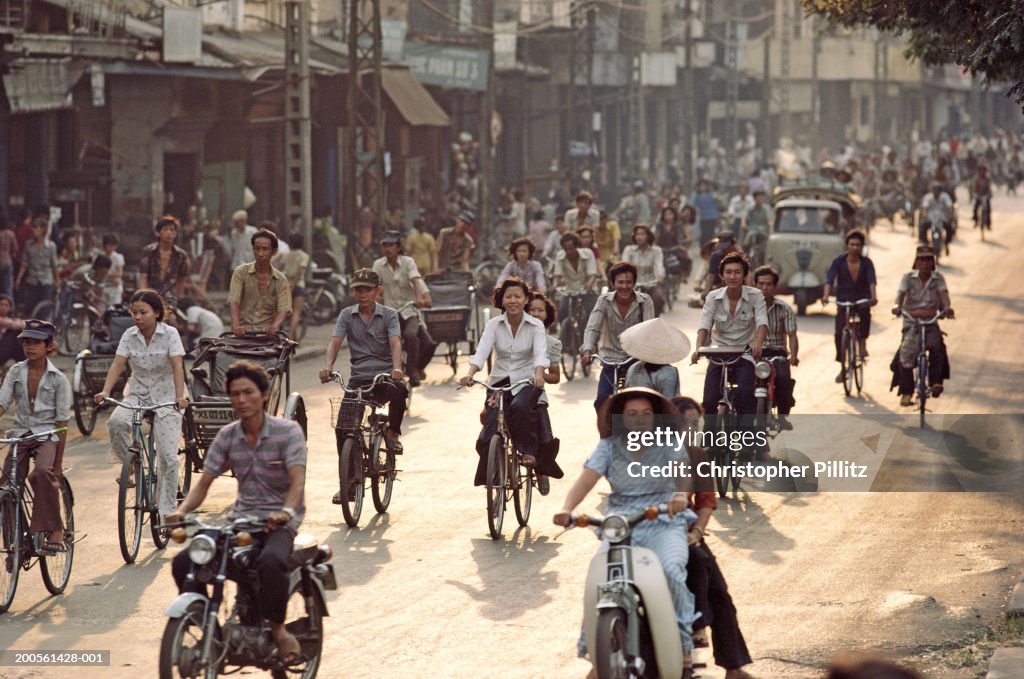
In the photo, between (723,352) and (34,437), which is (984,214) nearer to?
(723,352)

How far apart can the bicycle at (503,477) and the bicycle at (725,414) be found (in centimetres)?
154

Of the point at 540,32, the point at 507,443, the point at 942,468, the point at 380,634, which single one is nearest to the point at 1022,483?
the point at 942,468

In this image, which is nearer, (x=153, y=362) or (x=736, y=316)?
(x=153, y=362)

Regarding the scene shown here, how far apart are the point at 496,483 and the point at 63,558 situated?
2.78 metres

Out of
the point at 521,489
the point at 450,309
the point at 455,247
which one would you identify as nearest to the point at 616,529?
the point at 521,489

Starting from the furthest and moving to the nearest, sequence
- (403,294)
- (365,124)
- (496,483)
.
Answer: (365,124) → (403,294) → (496,483)

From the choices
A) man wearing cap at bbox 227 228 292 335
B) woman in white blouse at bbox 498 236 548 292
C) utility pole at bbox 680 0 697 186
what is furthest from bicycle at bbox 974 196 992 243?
man wearing cap at bbox 227 228 292 335

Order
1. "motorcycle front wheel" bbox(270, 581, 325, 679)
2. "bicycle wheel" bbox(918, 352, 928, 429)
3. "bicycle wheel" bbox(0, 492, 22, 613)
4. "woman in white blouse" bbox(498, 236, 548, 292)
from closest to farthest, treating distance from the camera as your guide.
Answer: "motorcycle front wheel" bbox(270, 581, 325, 679), "bicycle wheel" bbox(0, 492, 22, 613), "bicycle wheel" bbox(918, 352, 928, 429), "woman in white blouse" bbox(498, 236, 548, 292)

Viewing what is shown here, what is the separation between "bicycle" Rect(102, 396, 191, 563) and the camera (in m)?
10.7

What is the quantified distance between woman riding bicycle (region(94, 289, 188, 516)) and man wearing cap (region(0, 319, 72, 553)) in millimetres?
905

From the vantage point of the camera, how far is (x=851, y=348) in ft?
58.8

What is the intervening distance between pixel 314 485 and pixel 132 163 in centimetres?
1563

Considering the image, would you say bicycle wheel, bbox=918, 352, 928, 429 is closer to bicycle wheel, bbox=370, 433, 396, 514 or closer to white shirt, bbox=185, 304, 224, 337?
bicycle wheel, bbox=370, 433, 396, 514

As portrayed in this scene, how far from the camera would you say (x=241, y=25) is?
33.3 m
